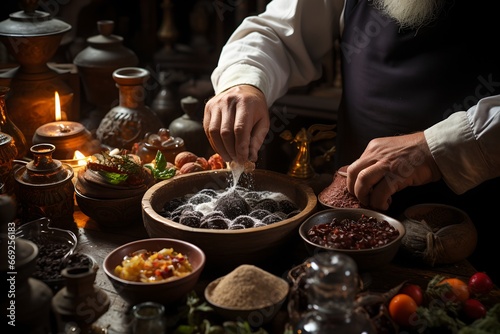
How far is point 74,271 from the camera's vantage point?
1.75 metres

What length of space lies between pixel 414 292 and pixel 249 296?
46cm

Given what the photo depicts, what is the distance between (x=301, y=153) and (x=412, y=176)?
59cm

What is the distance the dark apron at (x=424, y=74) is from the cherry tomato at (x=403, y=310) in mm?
771

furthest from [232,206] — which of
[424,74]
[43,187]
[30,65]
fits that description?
[30,65]

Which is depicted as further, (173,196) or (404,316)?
(173,196)

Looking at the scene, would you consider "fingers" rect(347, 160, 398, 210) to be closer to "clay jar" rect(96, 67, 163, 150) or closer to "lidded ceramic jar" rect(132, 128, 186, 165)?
"lidded ceramic jar" rect(132, 128, 186, 165)

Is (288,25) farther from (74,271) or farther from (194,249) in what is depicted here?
(74,271)

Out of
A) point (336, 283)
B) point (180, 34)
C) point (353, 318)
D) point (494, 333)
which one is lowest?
point (180, 34)

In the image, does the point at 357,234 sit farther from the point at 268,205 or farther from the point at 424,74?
the point at 424,74

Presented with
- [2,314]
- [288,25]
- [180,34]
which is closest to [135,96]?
[288,25]

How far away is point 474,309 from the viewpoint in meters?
1.81

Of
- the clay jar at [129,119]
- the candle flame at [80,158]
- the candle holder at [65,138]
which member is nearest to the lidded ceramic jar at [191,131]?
the clay jar at [129,119]

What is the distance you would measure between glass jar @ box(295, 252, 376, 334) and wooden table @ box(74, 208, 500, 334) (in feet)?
1.21

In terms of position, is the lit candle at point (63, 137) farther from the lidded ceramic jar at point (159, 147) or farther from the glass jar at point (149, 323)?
the glass jar at point (149, 323)
